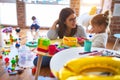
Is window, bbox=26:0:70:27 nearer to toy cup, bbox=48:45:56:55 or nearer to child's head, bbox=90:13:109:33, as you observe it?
child's head, bbox=90:13:109:33

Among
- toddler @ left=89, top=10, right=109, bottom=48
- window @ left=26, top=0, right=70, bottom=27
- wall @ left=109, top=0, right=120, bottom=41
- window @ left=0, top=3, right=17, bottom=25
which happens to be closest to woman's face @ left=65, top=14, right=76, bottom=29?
toddler @ left=89, top=10, right=109, bottom=48

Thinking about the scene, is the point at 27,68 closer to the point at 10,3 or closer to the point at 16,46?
the point at 16,46

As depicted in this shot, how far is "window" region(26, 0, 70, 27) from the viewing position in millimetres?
4082

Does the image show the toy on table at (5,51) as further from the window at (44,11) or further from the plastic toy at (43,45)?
the window at (44,11)

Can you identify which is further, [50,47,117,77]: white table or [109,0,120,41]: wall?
[109,0,120,41]: wall

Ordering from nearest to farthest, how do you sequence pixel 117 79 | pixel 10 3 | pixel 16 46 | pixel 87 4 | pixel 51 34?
pixel 117 79 → pixel 51 34 → pixel 16 46 → pixel 87 4 → pixel 10 3

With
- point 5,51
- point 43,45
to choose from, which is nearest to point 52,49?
point 43,45

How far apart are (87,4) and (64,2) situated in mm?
520

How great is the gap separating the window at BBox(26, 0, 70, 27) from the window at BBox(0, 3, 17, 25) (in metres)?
0.32

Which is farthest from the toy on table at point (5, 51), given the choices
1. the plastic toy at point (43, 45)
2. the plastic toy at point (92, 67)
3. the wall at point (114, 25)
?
the plastic toy at point (92, 67)

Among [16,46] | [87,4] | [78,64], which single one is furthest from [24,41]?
[78,64]

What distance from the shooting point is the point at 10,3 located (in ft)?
13.4

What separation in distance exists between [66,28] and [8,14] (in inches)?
104

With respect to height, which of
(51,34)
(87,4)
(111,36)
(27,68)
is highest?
(87,4)
